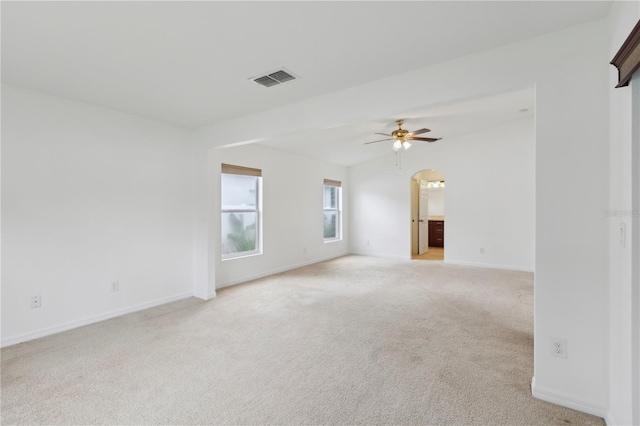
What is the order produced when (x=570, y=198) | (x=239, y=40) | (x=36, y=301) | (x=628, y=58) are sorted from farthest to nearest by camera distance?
(x=36, y=301), (x=239, y=40), (x=570, y=198), (x=628, y=58)

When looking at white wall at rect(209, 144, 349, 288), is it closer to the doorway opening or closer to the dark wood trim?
the doorway opening

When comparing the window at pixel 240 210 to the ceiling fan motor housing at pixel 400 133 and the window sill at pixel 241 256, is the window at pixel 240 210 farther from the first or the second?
the ceiling fan motor housing at pixel 400 133

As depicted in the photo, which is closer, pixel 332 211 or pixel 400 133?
pixel 400 133

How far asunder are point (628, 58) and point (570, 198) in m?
0.80

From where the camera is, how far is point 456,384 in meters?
2.14

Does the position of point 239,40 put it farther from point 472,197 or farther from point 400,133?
point 472,197

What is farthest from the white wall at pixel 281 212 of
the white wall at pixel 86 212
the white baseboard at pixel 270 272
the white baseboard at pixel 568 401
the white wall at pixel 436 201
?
the white wall at pixel 436 201

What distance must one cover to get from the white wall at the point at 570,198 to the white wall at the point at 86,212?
373 centimetres

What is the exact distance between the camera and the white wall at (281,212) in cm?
468

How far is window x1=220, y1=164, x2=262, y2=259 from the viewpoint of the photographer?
16.0 ft

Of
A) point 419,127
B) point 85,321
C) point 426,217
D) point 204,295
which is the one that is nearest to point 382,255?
point 426,217

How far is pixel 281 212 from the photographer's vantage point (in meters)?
5.86

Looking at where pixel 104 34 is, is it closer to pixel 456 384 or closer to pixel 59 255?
pixel 59 255

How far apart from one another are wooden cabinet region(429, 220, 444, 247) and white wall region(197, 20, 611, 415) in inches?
310
